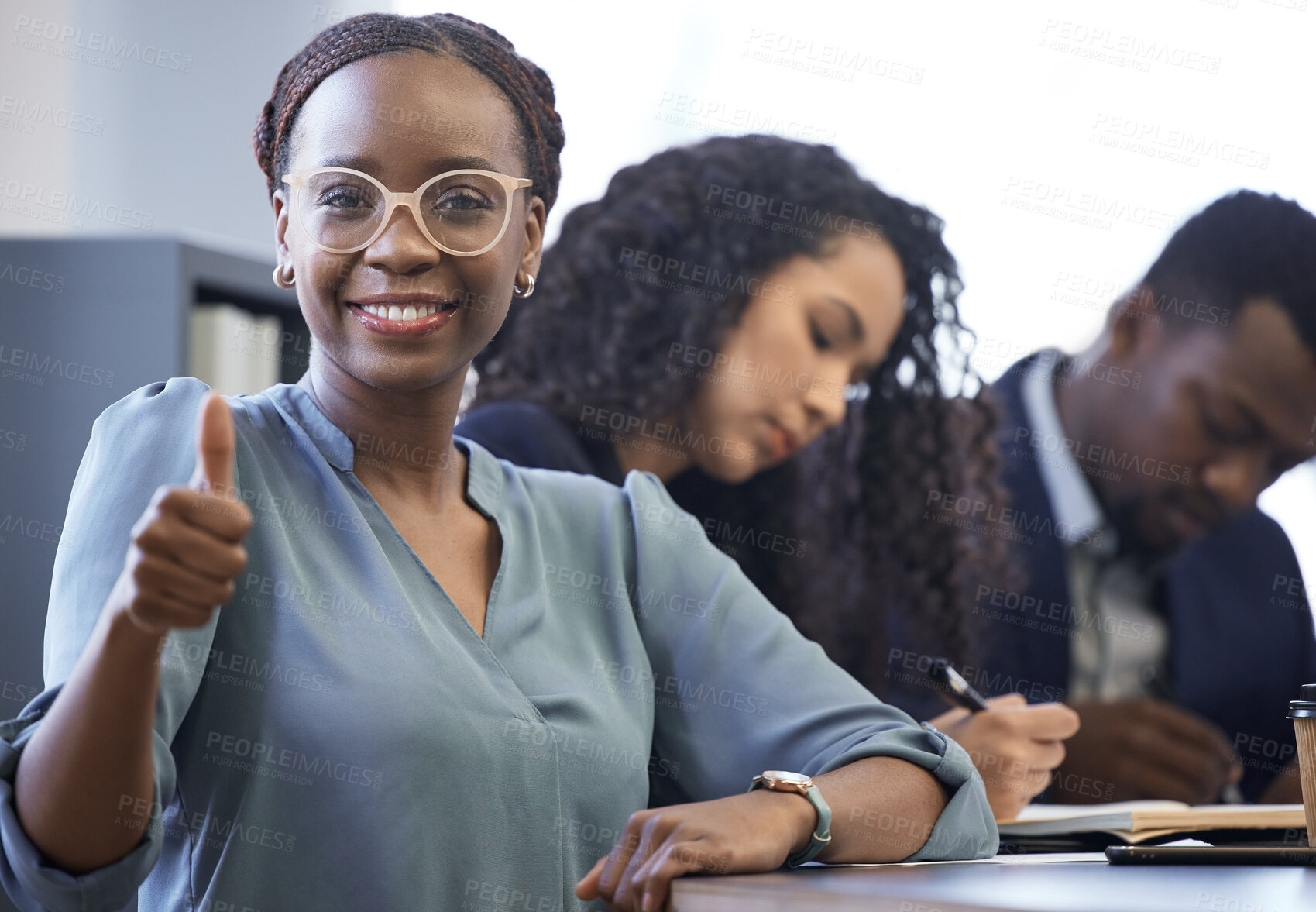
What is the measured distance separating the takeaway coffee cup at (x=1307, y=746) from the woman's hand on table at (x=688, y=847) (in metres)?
0.46

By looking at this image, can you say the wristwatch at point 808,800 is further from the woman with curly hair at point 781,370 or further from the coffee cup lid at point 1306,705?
the woman with curly hair at point 781,370

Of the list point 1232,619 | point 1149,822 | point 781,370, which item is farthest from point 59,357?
point 1232,619

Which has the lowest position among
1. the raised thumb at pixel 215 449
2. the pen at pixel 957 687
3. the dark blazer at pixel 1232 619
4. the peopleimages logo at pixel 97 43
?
the dark blazer at pixel 1232 619

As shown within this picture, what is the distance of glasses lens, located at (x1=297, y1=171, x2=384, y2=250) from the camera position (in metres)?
1.04

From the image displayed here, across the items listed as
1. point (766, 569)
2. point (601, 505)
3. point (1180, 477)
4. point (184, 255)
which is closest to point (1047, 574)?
point (1180, 477)

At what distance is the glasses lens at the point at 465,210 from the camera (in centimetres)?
106

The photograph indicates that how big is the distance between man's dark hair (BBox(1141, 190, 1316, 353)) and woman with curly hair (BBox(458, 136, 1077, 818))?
619mm

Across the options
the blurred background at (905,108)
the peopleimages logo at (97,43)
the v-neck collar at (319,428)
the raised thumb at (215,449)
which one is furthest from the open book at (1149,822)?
the peopleimages logo at (97,43)

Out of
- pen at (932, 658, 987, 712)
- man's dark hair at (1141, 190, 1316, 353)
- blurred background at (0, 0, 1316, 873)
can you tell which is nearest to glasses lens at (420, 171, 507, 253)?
pen at (932, 658, 987, 712)

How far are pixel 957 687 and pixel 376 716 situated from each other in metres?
0.78

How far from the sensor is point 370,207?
1.05 metres

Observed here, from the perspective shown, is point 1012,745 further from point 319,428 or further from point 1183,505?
point 1183,505

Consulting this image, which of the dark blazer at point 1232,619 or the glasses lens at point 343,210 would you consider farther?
the dark blazer at point 1232,619

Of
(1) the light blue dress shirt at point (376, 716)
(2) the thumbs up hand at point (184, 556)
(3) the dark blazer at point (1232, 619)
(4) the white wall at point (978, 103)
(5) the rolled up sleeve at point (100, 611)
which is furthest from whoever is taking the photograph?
(3) the dark blazer at point (1232, 619)
